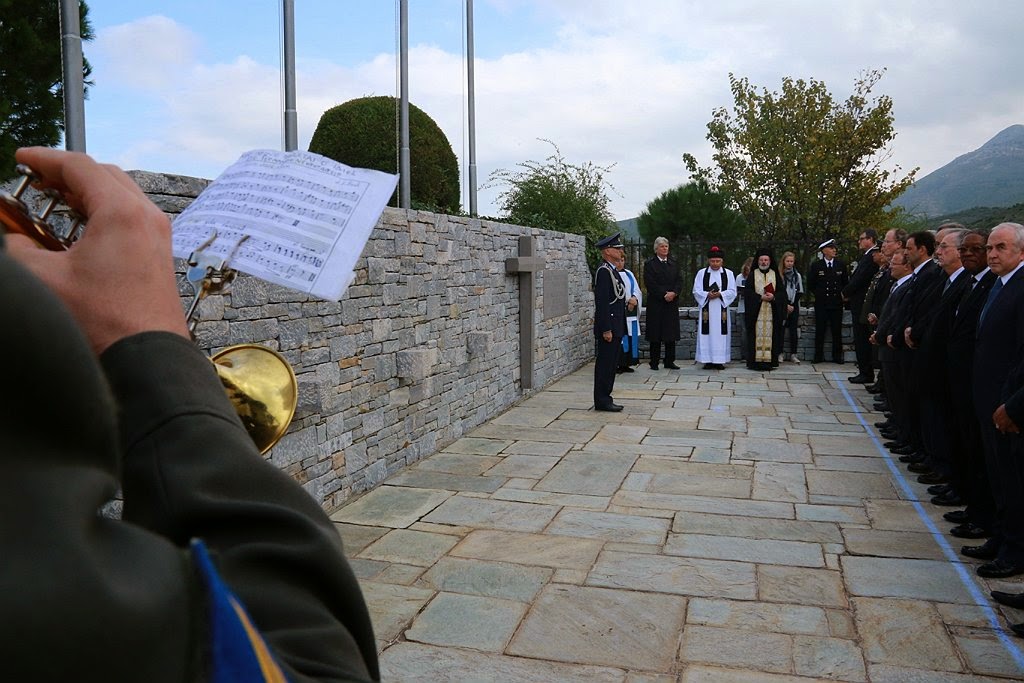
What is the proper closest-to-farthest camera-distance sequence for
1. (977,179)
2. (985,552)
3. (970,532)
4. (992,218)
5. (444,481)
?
1. (985,552)
2. (970,532)
3. (444,481)
4. (992,218)
5. (977,179)

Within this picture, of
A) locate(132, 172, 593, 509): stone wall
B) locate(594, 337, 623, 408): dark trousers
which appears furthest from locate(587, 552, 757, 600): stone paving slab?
locate(594, 337, 623, 408): dark trousers

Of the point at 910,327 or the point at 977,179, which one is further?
the point at 977,179

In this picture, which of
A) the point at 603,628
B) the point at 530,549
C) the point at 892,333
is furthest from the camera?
the point at 892,333

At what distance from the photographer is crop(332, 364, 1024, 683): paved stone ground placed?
324cm

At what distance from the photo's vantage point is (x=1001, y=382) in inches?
172

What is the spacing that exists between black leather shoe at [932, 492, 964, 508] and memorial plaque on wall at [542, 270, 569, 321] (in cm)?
543

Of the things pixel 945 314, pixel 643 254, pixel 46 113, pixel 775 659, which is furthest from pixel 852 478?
pixel 643 254

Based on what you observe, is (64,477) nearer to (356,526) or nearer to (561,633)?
(561,633)

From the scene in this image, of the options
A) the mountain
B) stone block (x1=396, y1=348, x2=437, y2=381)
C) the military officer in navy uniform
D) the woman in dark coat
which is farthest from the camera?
the mountain

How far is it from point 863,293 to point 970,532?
670cm

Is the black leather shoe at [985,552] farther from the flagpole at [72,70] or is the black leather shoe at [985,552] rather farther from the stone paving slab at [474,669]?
the flagpole at [72,70]

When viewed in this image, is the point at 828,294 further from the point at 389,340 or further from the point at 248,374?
the point at 248,374

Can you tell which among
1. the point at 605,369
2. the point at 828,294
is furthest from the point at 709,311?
the point at 605,369

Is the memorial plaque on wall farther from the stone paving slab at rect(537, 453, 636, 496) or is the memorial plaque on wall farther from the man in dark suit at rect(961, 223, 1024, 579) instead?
the man in dark suit at rect(961, 223, 1024, 579)
